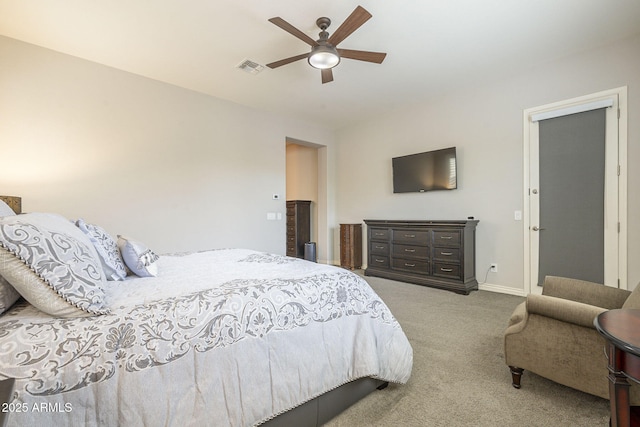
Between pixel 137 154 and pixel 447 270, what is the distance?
4469 mm

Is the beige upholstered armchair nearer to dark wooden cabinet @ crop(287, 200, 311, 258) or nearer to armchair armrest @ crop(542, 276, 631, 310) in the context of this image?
armchair armrest @ crop(542, 276, 631, 310)

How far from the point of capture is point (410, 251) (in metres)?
4.37

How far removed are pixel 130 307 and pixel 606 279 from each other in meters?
4.43

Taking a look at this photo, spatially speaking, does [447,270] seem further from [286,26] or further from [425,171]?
[286,26]

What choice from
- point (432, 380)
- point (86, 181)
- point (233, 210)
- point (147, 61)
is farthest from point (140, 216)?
point (432, 380)

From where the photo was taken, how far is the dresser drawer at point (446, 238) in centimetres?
389

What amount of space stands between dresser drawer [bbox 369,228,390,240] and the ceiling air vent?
3.01m

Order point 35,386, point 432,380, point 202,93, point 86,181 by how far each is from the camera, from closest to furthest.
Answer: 1. point 35,386
2. point 432,380
3. point 86,181
4. point 202,93

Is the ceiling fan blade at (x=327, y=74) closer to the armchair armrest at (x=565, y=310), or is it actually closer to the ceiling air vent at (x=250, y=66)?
the ceiling air vent at (x=250, y=66)

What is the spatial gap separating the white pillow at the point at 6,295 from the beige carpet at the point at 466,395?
1511 millimetres

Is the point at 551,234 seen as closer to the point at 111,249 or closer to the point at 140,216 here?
the point at 111,249

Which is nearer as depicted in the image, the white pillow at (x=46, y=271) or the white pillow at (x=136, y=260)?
the white pillow at (x=46, y=271)

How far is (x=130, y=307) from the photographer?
1166 mm

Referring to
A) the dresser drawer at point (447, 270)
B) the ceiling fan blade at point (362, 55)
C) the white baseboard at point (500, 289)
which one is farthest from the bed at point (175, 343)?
the white baseboard at point (500, 289)
